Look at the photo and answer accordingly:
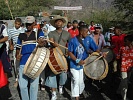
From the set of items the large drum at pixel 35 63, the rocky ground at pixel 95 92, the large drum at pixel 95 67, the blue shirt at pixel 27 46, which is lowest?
the rocky ground at pixel 95 92

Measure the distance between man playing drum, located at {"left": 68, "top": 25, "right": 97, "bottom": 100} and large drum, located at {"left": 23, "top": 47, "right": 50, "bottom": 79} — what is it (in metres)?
0.78

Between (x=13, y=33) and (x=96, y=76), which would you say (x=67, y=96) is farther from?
(x=13, y=33)

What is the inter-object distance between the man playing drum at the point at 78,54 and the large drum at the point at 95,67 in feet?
0.43

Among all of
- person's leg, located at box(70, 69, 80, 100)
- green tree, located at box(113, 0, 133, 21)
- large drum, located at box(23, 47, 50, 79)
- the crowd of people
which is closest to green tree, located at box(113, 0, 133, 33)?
green tree, located at box(113, 0, 133, 21)

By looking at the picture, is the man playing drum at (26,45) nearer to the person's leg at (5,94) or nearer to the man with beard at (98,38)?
the person's leg at (5,94)

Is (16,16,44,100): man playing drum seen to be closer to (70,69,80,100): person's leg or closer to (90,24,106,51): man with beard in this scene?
(70,69,80,100): person's leg

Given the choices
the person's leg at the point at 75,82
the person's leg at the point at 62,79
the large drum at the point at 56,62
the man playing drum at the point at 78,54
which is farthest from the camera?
the person's leg at the point at 62,79

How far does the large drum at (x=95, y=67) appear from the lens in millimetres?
6148

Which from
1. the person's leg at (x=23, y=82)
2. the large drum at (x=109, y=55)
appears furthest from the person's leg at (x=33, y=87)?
the large drum at (x=109, y=55)

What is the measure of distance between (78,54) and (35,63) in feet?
3.72

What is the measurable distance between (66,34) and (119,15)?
82.8ft

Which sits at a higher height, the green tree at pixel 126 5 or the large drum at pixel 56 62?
the green tree at pixel 126 5

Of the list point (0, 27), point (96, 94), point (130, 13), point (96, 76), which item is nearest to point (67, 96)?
point (96, 94)

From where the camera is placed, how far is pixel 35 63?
5434 mm
